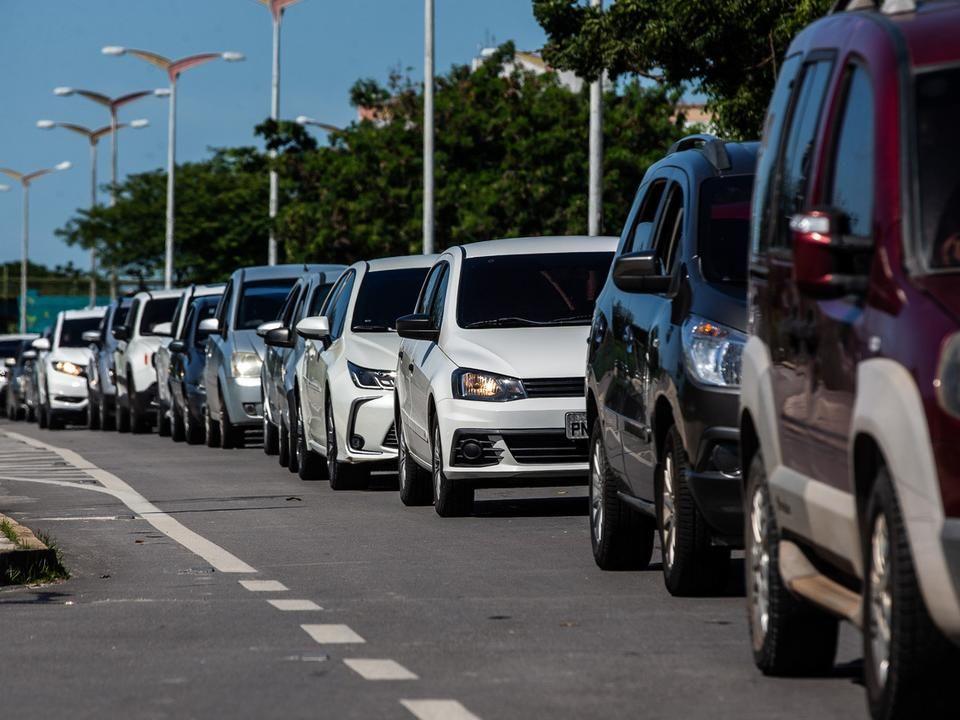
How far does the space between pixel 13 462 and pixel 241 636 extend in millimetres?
16321

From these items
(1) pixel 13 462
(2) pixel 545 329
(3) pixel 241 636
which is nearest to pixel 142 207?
(1) pixel 13 462

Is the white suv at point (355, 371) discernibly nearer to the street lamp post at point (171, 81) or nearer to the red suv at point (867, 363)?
the red suv at point (867, 363)

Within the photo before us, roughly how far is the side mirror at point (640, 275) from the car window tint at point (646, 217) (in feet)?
3.46

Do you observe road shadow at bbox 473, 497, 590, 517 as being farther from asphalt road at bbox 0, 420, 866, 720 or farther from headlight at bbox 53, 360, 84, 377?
headlight at bbox 53, 360, 84, 377

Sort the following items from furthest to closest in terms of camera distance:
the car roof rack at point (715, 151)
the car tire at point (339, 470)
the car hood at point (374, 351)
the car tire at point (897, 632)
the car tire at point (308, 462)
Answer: the car tire at point (308, 462), the car tire at point (339, 470), the car hood at point (374, 351), the car roof rack at point (715, 151), the car tire at point (897, 632)

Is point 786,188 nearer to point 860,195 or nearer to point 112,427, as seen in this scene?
point 860,195

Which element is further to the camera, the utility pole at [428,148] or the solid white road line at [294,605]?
the utility pole at [428,148]

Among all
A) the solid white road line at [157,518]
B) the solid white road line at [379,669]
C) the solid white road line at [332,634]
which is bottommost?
the solid white road line at [379,669]

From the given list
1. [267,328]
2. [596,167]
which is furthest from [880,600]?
[596,167]

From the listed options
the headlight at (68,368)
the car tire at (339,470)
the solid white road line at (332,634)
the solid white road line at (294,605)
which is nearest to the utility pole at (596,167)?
the headlight at (68,368)

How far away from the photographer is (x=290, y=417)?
21.0m

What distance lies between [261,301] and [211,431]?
2.29 meters

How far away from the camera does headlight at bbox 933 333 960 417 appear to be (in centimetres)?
562

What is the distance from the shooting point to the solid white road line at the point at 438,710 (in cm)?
696
